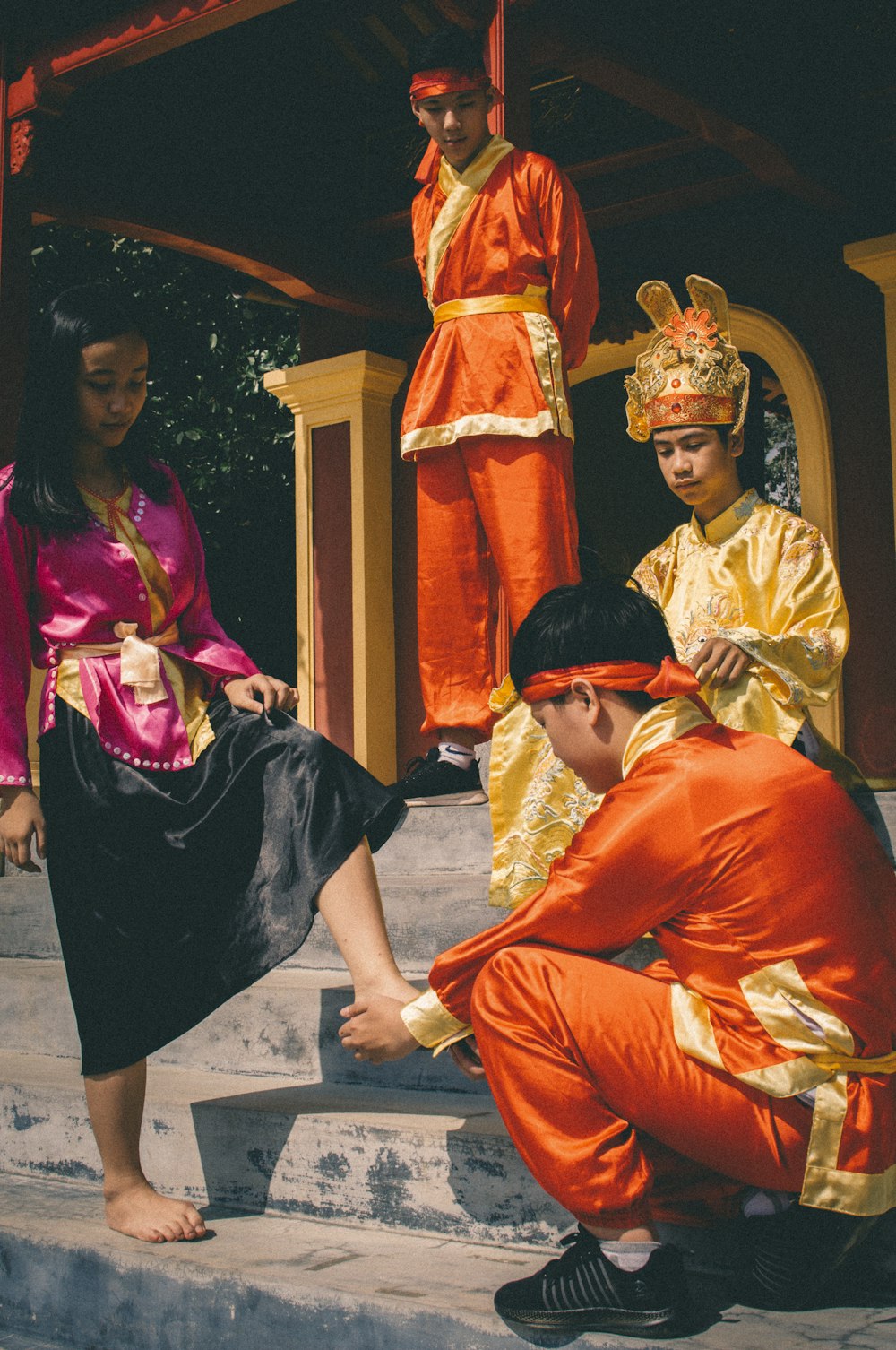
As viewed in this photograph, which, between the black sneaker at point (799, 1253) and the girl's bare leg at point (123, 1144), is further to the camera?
the girl's bare leg at point (123, 1144)

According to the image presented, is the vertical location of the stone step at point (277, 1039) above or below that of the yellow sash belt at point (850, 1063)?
below

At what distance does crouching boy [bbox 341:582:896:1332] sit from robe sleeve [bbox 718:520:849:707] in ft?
3.77

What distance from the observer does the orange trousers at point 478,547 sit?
13.3 ft

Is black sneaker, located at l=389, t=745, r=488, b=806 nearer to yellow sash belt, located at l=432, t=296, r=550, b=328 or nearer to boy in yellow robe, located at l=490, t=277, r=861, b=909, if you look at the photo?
boy in yellow robe, located at l=490, t=277, r=861, b=909

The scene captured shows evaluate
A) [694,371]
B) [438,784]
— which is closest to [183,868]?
[438,784]

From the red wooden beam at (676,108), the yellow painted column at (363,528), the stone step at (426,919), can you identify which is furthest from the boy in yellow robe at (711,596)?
the yellow painted column at (363,528)

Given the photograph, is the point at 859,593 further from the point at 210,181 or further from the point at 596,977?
the point at 596,977

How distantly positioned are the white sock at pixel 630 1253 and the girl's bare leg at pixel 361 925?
60 centimetres

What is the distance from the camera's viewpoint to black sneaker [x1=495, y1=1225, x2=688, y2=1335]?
76.2 inches

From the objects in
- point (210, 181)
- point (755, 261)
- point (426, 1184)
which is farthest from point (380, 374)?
point (426, 1184)

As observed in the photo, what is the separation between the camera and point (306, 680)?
7.32m

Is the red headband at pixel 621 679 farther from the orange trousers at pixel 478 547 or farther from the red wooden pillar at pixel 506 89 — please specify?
the red wooden pillar at pixel 506 89

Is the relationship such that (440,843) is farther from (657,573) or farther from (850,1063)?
(850,1063)

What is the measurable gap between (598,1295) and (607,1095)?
26 centimetres
